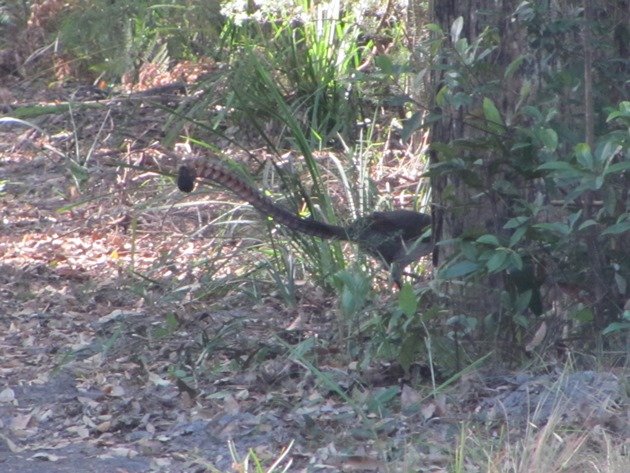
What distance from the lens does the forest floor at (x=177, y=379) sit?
4.16 metres

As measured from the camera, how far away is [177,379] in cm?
504

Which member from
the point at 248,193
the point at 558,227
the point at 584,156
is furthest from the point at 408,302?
the point at 248,193

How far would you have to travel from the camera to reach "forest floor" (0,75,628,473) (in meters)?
4.16

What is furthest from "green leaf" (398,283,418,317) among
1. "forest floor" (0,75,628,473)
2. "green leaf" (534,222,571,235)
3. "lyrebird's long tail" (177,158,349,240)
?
"lyrebird's long tail" (177,158,349,240)

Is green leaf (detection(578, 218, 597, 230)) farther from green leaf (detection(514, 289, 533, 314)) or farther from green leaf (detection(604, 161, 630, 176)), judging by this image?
green leaf (detection(514, 289, 533, 314))

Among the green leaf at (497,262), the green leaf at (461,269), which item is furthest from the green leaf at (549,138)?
the green leaf at (461,269)

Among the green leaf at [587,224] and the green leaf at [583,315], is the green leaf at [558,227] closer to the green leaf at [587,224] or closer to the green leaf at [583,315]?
the green leaf at [587,224]

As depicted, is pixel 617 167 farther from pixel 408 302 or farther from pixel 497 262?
pixel 408 302

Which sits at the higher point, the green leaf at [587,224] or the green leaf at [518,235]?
the green leaf at [587,224]

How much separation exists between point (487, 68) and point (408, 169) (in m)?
4.30

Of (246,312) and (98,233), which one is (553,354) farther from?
(98,233)

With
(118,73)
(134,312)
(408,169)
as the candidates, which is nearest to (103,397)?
(134,312)

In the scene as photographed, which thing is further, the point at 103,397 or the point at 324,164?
the point at 324,164

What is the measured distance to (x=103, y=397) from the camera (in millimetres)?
4980
